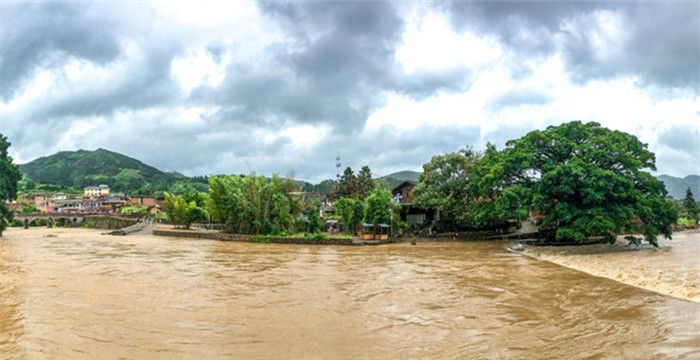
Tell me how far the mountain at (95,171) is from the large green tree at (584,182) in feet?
357

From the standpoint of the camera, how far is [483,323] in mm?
9570

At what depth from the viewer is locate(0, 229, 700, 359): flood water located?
7805 millimetres

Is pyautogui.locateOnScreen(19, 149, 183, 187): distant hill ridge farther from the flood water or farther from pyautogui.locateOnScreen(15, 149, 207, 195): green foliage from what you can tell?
the flood water

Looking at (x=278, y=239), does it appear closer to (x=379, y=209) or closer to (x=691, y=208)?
(x=379, y=209)

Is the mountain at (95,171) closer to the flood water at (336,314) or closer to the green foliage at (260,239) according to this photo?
the green foliage at (260,239)

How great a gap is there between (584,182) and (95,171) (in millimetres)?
161502

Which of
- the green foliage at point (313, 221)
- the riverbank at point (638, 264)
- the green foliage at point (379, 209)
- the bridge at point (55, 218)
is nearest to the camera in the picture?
the riverbank at point (638, 264)

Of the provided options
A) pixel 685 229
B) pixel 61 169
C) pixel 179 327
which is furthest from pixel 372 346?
pixel 61 169

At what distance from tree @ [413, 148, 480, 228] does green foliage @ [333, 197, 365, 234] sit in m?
4.61

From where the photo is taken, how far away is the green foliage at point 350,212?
36969 mm

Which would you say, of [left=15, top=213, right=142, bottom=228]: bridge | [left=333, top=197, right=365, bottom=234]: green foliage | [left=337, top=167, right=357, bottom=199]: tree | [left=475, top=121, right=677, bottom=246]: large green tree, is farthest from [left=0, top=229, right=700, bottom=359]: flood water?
[left=15, top=213, right=142, bottom=228]: bridge

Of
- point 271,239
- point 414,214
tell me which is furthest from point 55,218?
point 414,214

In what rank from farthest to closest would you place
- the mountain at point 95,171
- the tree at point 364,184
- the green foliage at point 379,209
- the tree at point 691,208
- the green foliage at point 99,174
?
the mountain at point 95,171, the green foliage at point 99,174, the tree at point 691,208, the tree at point 364,184, the green foliage at point 379,209

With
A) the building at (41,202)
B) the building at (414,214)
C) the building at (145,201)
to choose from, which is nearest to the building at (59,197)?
the building at (41,202)
